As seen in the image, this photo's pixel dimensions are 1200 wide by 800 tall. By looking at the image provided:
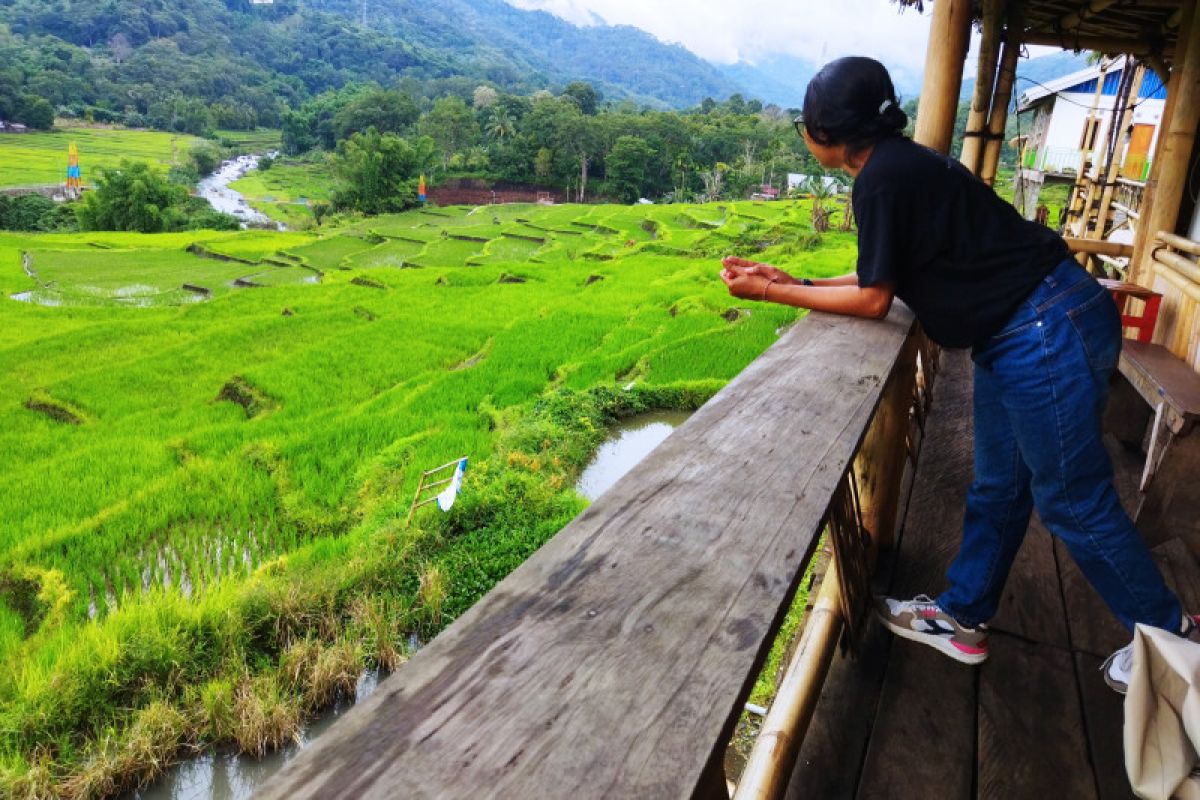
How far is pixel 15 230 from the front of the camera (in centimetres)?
2897

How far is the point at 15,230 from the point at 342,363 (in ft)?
87.6

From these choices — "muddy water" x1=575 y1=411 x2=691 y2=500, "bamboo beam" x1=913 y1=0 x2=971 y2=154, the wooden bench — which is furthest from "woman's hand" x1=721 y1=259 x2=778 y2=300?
"muddy water" x1=575 y1=411 x2=691 y2=500

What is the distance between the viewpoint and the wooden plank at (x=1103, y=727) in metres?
1.45

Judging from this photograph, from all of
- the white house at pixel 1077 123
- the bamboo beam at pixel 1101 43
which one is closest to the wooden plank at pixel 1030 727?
the bamboo beam at pixel 1101 43

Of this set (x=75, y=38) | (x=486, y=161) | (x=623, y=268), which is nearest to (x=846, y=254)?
(x=623, y=268)

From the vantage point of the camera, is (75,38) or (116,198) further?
(75,38)

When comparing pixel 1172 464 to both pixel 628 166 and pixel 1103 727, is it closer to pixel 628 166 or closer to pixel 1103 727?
pixel 1103 727

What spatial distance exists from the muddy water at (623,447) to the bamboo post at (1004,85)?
10.7ft

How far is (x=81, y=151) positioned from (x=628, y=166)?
31.9 meters

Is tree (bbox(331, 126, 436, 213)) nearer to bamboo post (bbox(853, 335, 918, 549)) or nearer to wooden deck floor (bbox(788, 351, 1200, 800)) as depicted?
bamboo post (bbox(853, 335, 918, 549))

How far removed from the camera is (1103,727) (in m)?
1.59

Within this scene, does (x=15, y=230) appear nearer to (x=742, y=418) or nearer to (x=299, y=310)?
(x=299, y=310)

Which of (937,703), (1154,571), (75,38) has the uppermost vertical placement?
(75,38)

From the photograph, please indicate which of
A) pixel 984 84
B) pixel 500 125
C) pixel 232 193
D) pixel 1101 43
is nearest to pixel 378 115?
pixel 500 125
